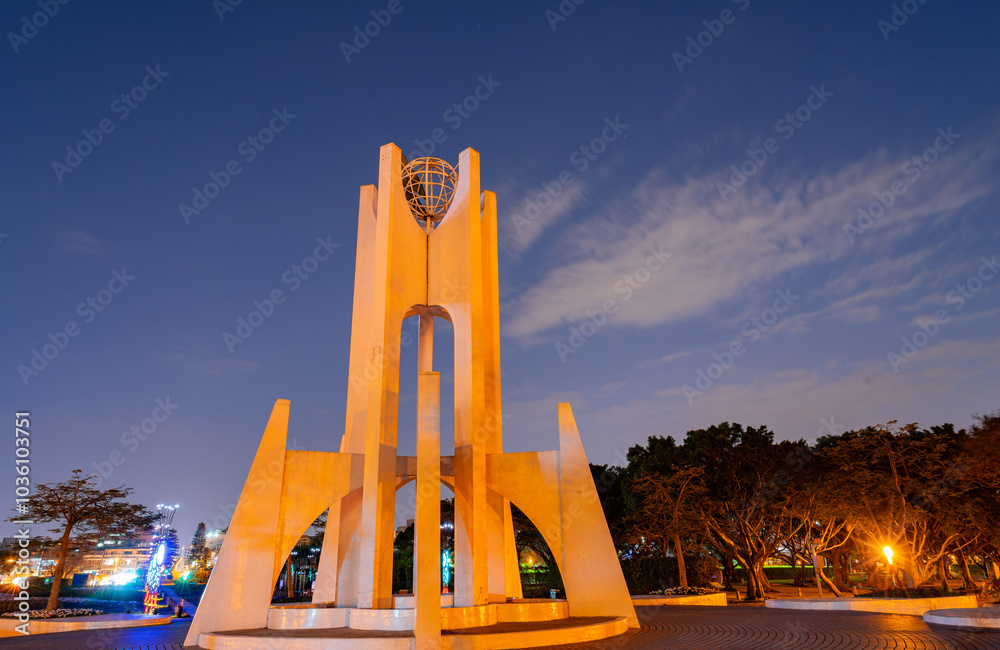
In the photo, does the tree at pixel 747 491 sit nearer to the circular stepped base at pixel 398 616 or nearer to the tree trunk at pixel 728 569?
the tree trunk at pixel 728 569

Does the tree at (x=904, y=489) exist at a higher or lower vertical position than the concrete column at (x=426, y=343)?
lower

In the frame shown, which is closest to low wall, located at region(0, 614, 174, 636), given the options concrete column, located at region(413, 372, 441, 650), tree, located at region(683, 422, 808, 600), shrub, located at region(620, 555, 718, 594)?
concrete column, located at region(413, 372, 441, 650)

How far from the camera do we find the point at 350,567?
48.6 ft

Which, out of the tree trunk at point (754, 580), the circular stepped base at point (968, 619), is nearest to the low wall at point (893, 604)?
the circular stepped base at point (968, 619)

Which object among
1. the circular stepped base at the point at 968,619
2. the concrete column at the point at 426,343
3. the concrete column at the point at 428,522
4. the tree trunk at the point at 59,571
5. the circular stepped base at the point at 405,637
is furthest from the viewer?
the tree trunk at the point at 59,571

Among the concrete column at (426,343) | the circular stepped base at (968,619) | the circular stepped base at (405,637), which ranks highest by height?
the concrete column at (426,343)

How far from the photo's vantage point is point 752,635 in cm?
1130

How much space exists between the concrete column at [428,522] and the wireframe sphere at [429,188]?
8.94 meters

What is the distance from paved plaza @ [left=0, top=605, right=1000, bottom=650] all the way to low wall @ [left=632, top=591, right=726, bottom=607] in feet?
17.0

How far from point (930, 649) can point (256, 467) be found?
39.6 feet

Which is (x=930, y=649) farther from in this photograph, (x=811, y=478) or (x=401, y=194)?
(x=811, y=478)

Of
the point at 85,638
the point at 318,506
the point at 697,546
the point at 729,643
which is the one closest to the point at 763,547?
the point at 697,546

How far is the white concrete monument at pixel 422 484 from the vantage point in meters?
11.4

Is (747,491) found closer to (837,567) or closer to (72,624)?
(837,567)
